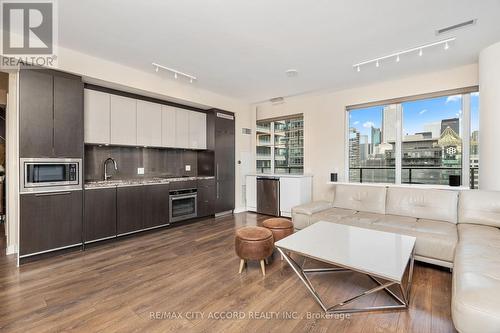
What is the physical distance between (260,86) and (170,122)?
1938 millimetres

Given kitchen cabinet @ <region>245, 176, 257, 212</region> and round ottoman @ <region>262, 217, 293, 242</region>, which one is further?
kitchen cabinet @ <region>245, 176, 257, 212</region>

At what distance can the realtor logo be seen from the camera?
2.25 m

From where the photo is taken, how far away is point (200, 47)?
2.95 meters

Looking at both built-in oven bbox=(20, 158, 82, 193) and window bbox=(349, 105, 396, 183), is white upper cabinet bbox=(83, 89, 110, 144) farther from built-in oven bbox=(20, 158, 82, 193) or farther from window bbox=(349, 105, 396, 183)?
window bbox=(349, 105, 396, 183)

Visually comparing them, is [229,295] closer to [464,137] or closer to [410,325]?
[410,325]

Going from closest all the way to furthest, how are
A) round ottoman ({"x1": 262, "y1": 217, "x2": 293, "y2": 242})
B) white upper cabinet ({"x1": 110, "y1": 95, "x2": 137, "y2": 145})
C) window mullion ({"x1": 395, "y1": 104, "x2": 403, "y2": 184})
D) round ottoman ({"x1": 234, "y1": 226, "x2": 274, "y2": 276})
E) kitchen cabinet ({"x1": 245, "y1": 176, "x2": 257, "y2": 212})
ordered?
round ottoman ({"x1": 234, "y1": 226, "x2": 274, "y2": 276}), round ottoman ({"x1": 262, "y1": 217, "x2": 293, "y2": 242}), white upper cabinet ({"x1": 110, "y1": 95, "x2": 137, "y2": 145}), window mullion ({"x1": 395, "y1": 104, "x2": 403, "y2": 184}), kitchen cabinet ({"x1": 245, "y1": 176, "x2": 257, "y2": 212})

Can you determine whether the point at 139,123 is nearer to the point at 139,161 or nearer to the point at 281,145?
the point at 139,161

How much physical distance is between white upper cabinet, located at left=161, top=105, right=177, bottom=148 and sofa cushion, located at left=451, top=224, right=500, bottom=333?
4.35 metres

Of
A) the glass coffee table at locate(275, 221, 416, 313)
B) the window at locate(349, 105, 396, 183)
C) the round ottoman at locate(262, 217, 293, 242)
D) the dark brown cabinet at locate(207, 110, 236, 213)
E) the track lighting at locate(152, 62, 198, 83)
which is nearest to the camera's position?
the glass coffee table at locate(275, 221, 416, 313)

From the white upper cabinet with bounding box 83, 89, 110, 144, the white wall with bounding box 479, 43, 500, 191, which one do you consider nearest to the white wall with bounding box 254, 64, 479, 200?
the white wall with bounding box 479, 43, 500, 191

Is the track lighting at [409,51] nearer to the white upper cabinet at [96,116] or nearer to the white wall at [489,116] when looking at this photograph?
the white wall at [489,116]

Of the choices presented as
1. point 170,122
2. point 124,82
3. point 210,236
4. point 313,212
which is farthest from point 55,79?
point 313,212

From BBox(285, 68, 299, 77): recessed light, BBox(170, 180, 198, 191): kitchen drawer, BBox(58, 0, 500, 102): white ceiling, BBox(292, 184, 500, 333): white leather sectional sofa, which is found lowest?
BBox(292, 184, 500, 333): white leather sectional sofa

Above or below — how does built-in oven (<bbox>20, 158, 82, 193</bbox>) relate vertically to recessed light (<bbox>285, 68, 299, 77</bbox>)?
below
